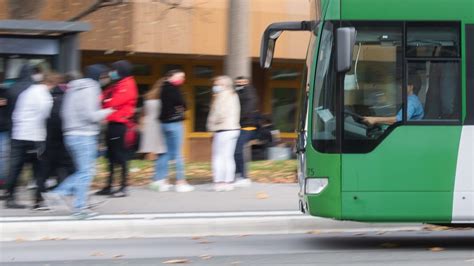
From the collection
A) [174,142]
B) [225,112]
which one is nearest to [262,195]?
[225,112]

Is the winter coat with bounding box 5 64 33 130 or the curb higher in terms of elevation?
the winter coat with bounding box 5 64 33 130

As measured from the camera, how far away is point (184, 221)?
9.66 m

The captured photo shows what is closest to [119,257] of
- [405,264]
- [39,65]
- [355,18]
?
[405,264]

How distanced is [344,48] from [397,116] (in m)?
1.04

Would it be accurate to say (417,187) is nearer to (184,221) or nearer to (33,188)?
(184,221)

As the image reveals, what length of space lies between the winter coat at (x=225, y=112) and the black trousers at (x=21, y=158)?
2.75 meters

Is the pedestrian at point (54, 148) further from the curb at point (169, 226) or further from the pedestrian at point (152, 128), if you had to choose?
the pedestrian at point (152, 128)

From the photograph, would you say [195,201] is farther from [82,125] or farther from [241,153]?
[82,125]

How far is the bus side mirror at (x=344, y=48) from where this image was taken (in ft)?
25.0

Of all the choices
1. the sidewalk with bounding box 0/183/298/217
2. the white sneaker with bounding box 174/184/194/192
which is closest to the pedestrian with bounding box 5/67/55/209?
the sidewalk with bounding box 0/183/298/217

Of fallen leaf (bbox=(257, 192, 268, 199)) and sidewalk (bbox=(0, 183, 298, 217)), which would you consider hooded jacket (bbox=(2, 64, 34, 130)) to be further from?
fallen leaf (bbox=(257, 192, 268, 199))

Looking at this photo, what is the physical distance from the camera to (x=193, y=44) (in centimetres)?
1844

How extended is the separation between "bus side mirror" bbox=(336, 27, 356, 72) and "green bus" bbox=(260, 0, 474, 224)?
37 centimetres

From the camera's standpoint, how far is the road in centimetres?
778
